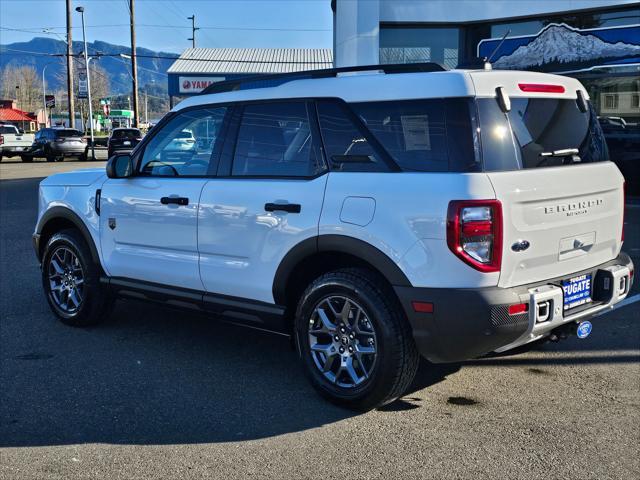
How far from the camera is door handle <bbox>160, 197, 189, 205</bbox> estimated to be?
490 cm

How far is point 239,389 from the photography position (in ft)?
14.9

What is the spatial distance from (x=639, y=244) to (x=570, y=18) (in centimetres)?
649

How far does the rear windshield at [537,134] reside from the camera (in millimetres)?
Result: 3729

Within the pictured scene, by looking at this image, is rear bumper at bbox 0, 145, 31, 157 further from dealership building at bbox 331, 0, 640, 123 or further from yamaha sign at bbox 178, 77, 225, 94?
dealership building at bbox 331, 0, 640, 123

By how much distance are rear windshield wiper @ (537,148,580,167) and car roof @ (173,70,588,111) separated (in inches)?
13.7

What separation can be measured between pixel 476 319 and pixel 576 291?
2.66ft

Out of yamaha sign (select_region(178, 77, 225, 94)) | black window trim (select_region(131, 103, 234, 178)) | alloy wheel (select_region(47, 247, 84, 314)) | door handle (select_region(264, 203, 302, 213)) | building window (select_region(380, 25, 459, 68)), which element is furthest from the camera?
yamaha sign (select_region(178, 77, 225, 94))

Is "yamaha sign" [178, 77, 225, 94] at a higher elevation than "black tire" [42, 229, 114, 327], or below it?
higher

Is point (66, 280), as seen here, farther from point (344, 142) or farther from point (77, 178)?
point (344, 142)

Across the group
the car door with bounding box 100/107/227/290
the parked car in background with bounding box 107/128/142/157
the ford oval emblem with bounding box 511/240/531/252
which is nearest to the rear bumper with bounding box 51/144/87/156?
the parked car in background with bounding box 107/128/142/157

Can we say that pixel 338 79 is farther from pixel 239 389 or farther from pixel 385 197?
pixel 239 389

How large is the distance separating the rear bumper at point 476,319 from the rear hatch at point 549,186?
0.10 meters

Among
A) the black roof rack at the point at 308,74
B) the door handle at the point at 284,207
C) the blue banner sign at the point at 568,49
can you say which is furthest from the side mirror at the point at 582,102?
the blue banner sign at the point at 568,49

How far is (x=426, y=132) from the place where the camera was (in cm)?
386
